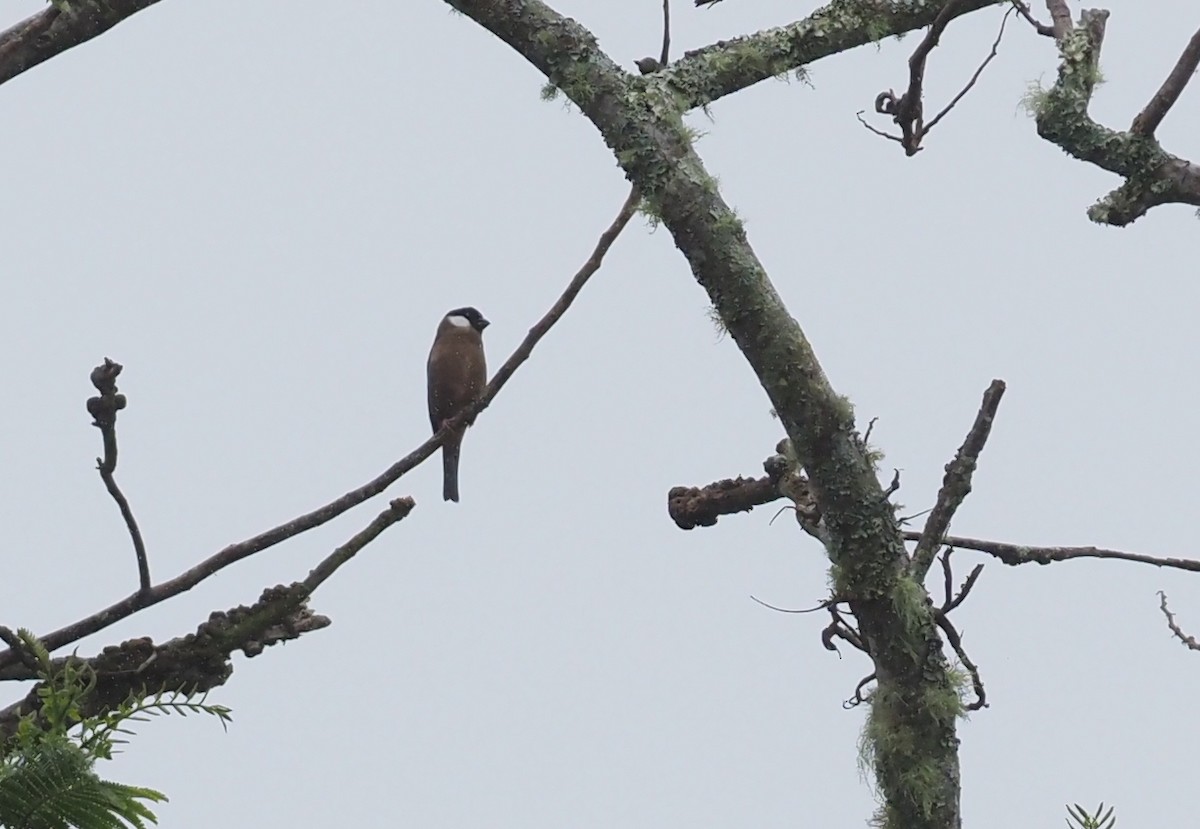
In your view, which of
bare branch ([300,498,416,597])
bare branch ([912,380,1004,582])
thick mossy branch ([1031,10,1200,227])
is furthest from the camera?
thick mossy branch ([1031,10,1200,227])

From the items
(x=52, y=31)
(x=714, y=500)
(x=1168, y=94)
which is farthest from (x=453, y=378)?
(x=1168, y=94)

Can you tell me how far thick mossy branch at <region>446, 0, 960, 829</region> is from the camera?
9.04ft

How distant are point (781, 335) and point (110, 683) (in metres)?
1.42

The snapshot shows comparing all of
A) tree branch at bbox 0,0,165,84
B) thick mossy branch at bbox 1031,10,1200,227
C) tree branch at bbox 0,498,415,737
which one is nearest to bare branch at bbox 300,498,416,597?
tree branch at bbox 0,498,415,737

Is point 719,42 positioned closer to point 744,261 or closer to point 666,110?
point 666,110

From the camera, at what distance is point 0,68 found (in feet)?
8.80

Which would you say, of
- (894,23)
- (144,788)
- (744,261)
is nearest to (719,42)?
(894,23)

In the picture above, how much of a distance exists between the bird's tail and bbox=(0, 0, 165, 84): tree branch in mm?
2394

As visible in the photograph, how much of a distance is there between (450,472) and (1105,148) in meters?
2.75

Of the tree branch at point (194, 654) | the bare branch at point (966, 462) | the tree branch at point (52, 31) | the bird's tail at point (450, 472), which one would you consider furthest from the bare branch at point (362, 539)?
the bird's tail at point (450, 472)

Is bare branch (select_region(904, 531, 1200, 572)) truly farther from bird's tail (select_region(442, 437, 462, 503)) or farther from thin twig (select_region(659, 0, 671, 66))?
bird's tail (select_region(442, 437, 462, 503))

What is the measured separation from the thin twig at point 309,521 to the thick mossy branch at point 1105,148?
37.7 inches

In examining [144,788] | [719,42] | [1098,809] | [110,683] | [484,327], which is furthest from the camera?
[484,327]

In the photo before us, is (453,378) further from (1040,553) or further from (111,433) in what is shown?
(111,433)
